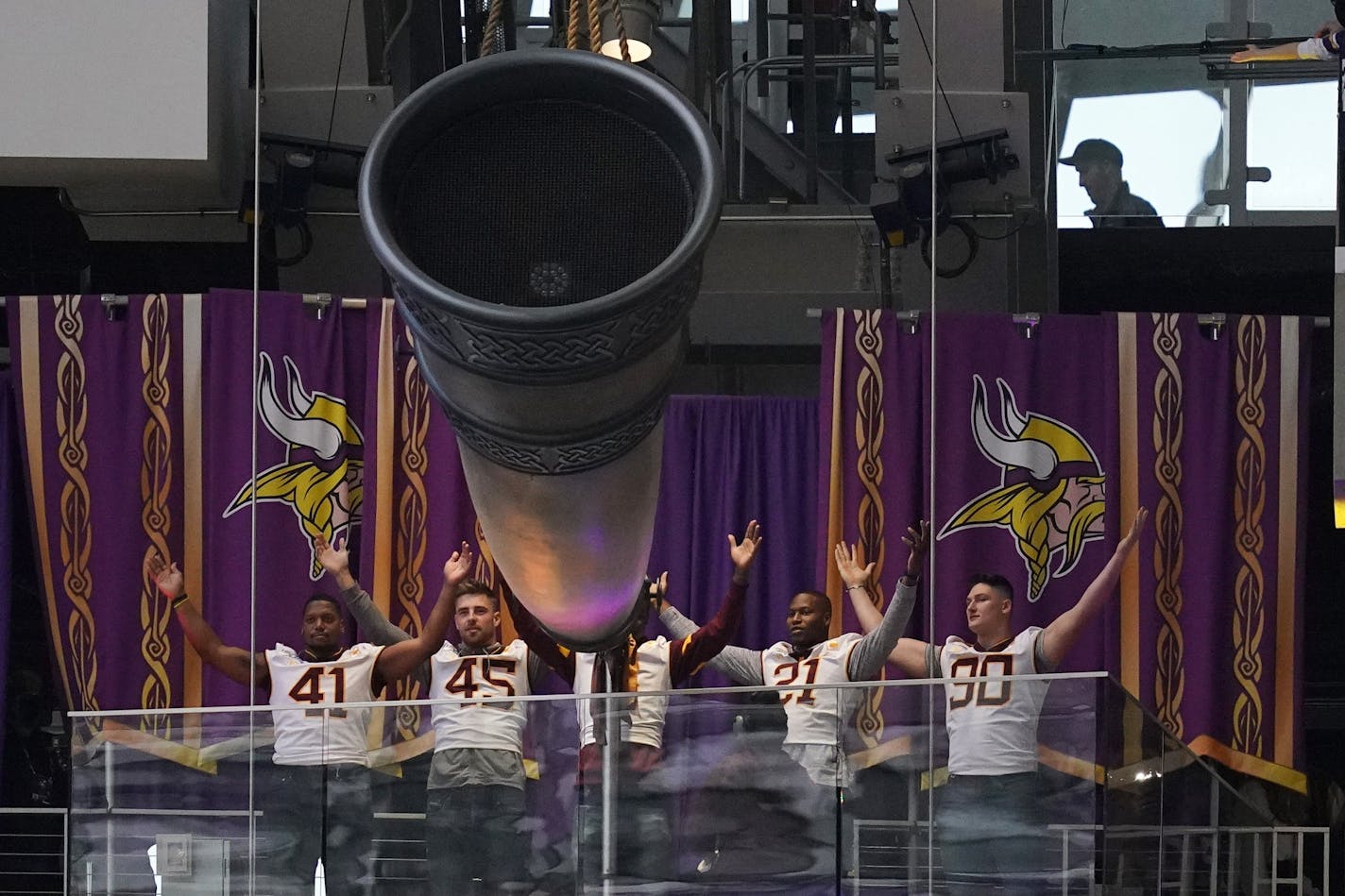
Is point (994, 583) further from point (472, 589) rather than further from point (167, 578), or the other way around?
point (167, 578)

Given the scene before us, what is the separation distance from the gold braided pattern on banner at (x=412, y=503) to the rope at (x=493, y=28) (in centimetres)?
354

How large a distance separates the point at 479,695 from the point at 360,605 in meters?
0.47

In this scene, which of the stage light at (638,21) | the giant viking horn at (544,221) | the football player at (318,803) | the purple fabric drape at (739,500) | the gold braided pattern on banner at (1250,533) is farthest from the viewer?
the purple fabric drape at (739,500)

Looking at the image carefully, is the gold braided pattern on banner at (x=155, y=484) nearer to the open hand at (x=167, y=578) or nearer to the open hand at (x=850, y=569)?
the open hand at (x=167, y=578)

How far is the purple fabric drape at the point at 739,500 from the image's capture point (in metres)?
5.71

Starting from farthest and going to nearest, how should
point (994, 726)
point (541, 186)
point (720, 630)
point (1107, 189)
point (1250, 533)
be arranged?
point (1107, 189)
point (1250, 533)
point (720, 630)
point (994, 726)
point (541, 186)

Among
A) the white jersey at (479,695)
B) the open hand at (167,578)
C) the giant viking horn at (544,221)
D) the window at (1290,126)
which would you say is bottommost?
the white jersey at (479,695)

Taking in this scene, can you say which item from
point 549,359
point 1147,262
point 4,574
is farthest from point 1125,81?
point 549,359

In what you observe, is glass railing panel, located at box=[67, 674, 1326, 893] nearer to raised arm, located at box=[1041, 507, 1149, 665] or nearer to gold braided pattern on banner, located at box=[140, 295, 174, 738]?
raised arm, located at box=[1041, 507, 1149, 665]

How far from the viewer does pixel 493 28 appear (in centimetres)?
198

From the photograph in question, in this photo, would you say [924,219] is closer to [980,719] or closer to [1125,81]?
[1125,81]

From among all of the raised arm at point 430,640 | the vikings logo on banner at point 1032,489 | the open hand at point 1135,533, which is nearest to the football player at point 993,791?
Answer: the raised arm at point 430,640

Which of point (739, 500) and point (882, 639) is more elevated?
point (739, 500)

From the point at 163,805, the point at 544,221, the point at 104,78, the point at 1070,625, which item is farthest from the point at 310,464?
the point at 544,221
